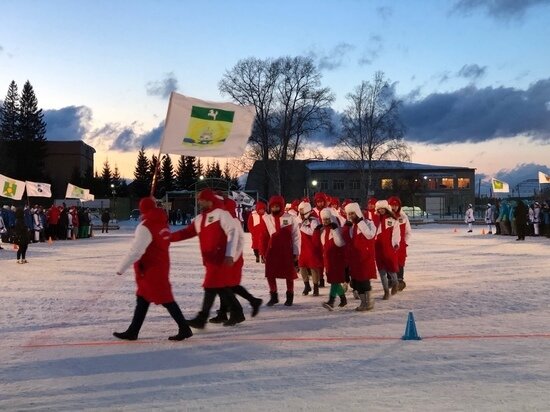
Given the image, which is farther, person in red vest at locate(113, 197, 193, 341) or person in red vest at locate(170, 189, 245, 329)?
person in red vest at locate(170, 189, 245, 329)

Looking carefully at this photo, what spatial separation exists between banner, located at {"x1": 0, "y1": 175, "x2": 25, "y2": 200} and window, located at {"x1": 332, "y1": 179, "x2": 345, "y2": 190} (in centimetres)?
7042

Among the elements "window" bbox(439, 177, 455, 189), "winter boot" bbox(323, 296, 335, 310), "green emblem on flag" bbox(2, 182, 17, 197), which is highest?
"window" bbox(439, 177, 455, 189)

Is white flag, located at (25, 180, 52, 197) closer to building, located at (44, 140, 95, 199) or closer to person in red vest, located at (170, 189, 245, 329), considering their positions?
person in red vest, located at (170, 189, 245, 329)

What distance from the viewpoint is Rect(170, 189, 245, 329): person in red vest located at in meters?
8.29

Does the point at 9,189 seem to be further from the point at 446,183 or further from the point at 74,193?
the point at 446,183

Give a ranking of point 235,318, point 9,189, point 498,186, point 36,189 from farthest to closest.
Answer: point 498,186
point 36,189
point 9,189
point 235,318

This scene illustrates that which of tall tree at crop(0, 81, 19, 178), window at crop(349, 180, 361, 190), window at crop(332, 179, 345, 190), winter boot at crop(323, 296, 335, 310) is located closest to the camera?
winter boot at crop(323, 296, 335, 310)

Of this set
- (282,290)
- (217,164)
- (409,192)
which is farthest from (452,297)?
(217,164)

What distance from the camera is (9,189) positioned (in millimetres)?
28500

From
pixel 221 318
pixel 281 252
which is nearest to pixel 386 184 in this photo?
pixel 281 252

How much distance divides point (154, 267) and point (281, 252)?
11.7 ft

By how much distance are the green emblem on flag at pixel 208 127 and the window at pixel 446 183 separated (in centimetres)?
9415

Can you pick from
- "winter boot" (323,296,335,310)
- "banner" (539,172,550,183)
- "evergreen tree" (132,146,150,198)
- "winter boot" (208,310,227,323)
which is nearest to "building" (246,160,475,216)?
"evergreen tree" (132,146,150,198)

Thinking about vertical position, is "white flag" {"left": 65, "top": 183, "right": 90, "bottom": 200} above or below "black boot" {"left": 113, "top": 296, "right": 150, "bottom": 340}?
above
